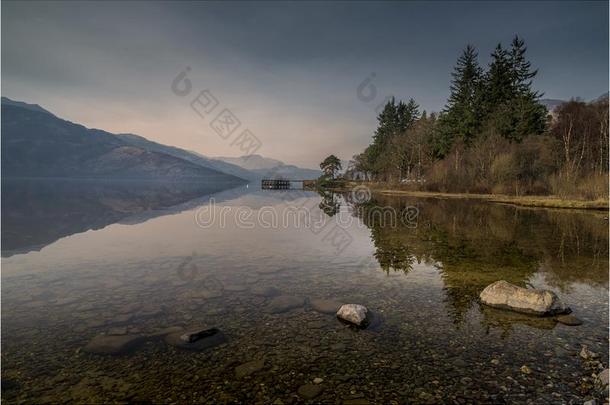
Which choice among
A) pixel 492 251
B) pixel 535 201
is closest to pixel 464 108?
pixel 535 201

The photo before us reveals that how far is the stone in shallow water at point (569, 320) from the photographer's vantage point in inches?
342

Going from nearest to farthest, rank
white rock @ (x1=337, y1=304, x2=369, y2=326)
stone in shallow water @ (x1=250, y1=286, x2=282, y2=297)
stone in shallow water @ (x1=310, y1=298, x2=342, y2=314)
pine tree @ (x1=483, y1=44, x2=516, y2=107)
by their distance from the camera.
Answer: white rock @ (x1=337, y1=304, x2=369, y2=326) < stone in shallow water @ (x1=310, y1=298, x2=342, y2=314) < stone in shallow water @ (x1=250, y1=286, x2=282, y2=297) < pine tree @ (x1=483, y1=44, x2=516, y2=107)

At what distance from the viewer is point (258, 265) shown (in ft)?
48.8

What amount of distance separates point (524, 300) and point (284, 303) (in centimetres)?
716

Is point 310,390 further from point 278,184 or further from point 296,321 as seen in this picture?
point 278,184

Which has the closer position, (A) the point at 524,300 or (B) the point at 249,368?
(B) the point at 249,368

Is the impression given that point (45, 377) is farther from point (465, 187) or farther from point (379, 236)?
point (465, 187)

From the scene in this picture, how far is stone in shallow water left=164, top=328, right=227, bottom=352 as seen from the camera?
24.5ft

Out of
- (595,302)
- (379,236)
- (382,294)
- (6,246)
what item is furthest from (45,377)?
(379,236)

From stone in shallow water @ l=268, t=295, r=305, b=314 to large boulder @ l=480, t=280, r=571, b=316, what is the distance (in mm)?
5827

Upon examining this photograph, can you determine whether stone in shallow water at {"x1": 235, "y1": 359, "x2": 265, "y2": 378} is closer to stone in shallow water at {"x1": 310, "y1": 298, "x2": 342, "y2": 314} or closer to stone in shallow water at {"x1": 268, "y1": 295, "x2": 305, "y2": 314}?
stone in shallow water at {"x1": 268, "y1": 295, "x2": 305, "y2": 314}

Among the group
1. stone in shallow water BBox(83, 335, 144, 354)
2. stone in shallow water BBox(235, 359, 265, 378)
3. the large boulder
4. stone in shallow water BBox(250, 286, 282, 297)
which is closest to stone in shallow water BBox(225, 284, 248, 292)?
stone in shallow water BBox(250, 286, 282, 297)

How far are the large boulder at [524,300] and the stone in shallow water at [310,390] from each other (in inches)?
267

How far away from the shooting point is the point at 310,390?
591 cm
